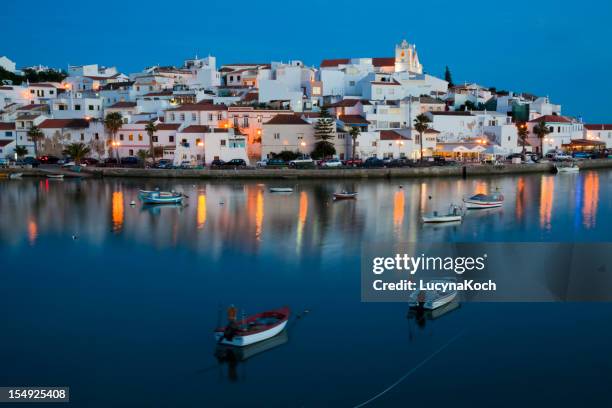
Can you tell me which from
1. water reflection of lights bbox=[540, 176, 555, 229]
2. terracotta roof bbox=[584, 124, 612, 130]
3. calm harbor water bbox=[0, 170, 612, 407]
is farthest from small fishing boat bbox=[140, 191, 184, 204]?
terracotta roof bbox=[584, 124, 612, 130]

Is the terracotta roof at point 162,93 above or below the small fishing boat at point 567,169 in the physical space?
above

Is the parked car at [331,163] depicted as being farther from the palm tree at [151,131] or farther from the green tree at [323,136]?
the palm tree at [151,131]

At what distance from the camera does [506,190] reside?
107 ft

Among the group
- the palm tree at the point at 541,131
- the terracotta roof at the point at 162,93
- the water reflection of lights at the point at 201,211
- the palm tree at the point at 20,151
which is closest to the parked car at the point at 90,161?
the palm tree at the point at 20,151

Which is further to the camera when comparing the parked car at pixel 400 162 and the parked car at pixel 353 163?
the parked car at pixel 400 162

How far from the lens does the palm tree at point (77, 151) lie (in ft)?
138

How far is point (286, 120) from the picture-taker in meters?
41.7

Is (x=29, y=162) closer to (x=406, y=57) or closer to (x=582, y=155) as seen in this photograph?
(x=406, y=57)

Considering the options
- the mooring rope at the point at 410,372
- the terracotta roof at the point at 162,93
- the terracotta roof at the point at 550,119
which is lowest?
the mooring rope at the point at 410,372

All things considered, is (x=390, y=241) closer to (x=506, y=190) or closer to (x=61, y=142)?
(x=506, y=190)

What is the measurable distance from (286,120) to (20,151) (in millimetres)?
18321

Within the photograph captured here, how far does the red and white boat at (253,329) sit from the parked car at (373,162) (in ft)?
97.7

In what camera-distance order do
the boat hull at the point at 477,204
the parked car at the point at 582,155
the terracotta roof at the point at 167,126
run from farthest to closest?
the parked car at the point at 582,155 → the terracotta roof at the point at 167,126 → the boat hull at the point at 477,204

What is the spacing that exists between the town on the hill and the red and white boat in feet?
99.9
